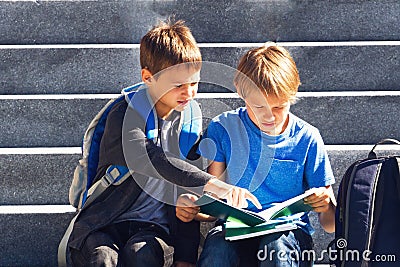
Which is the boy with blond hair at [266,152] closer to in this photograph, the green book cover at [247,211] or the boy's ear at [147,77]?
the green book cover at [247,211]

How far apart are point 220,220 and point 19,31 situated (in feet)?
6.58

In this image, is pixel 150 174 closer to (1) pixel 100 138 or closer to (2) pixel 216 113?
(1) pixel 100 138

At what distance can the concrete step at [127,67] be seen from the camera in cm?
451

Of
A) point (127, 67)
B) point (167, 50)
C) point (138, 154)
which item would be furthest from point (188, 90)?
point (127, 67)

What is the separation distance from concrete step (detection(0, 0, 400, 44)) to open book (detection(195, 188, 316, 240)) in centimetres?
178

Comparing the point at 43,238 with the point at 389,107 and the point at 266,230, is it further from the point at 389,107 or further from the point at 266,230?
the point at 389,107

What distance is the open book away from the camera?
3014mm

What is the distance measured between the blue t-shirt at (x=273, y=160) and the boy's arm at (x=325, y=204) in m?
0.07

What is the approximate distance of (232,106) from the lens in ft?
13.9

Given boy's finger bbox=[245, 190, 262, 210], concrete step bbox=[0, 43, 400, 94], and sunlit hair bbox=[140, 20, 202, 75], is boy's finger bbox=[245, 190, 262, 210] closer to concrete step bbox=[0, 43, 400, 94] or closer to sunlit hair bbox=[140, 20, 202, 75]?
sunlit hair bbox=[140, 20, 202, 75]

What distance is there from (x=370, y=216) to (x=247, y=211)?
456mm

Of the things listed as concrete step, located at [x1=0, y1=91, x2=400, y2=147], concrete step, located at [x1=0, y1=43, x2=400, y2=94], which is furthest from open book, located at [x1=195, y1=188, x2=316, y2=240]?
concrete step, located at [x1=0, y1=43, x2=400, y2=94]

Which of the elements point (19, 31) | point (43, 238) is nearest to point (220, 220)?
point (43, 238)

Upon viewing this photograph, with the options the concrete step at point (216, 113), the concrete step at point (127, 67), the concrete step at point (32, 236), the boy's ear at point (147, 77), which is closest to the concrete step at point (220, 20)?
the concrete step at point (127, 67)
